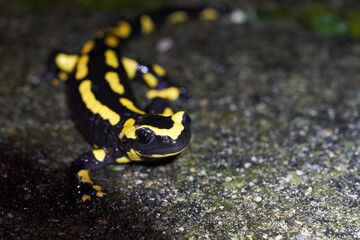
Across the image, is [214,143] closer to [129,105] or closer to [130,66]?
[129,105]

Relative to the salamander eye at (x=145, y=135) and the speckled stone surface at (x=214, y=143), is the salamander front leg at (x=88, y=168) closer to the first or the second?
the speckled stone surface at (x=214, y=143)

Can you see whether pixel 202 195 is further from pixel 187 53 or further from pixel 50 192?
pixel 187 53


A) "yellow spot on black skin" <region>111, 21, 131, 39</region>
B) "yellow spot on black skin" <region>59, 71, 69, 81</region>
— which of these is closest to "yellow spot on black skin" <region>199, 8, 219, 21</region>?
"yellow spot on black skin" <region>111, 21, 131, 39</region>

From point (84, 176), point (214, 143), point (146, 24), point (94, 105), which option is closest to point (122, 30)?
point (146, 24)

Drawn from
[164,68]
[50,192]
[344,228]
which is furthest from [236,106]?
[50,192]

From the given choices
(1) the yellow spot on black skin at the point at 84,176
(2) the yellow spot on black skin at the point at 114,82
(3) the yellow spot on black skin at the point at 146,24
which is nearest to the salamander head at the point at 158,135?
(1) the yellow spot on black skin at the point at 84,176

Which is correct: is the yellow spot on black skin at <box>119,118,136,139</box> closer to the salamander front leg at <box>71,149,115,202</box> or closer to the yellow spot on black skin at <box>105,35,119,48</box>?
the salamander front leg at <box>71,149,115,202</box>
